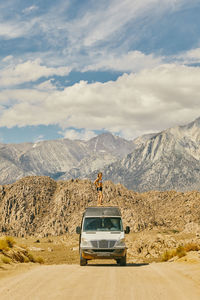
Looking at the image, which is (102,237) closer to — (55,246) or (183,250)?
(183,250)

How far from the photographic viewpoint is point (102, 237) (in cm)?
1880

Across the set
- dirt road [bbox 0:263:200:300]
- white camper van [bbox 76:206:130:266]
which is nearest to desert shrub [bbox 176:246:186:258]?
white camper van [bbox 76:206:130:266]

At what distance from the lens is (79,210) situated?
84375mm

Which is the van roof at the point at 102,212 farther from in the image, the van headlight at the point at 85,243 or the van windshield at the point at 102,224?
the van headlight at the point at 85,243

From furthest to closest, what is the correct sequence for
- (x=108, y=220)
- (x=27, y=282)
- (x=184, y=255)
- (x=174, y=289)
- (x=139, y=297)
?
(x=184, y=255) < (x=108, y=220) < (x=27, y=282) < (x=174, y=289) < (x=139, y=297)

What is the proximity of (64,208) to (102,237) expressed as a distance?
67485 millimetres

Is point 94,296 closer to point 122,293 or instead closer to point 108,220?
point 122,293

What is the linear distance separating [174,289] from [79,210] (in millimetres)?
74242

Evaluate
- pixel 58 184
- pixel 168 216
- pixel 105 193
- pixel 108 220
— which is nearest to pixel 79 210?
pixel 105 193

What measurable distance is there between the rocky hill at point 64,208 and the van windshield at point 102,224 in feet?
→ 176

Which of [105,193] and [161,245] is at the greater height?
[105,193]

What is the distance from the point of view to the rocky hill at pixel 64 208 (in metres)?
79.4

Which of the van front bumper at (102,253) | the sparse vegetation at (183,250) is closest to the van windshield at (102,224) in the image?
the van front bumper at (102,253)

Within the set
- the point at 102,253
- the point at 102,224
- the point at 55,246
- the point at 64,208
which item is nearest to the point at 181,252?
the point at 102,224
